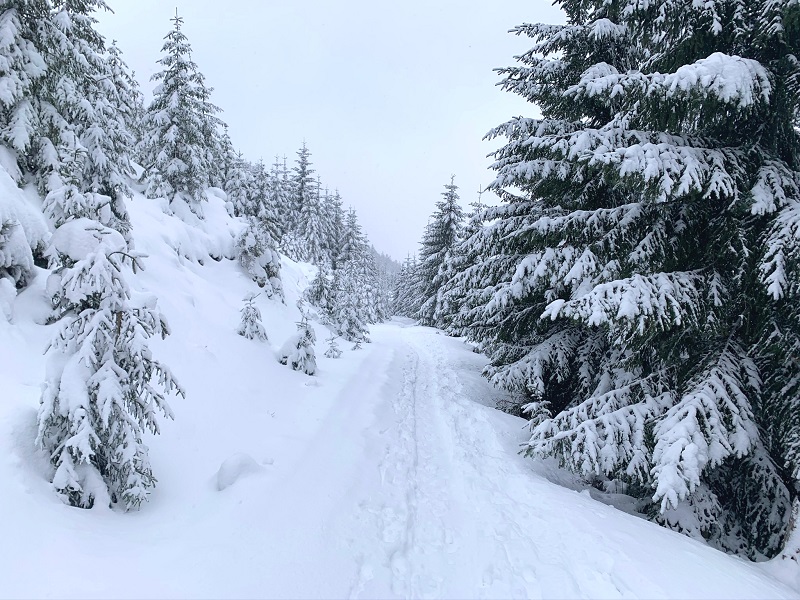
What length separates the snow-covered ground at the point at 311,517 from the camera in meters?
3.84

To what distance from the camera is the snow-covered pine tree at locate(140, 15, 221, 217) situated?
19344 millimetres

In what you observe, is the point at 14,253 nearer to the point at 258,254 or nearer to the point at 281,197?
the point at 258,254

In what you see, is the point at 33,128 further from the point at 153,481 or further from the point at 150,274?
the point at 153,481

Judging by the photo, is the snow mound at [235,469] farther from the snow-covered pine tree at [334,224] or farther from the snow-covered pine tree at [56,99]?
the snow-covered pine tree at [334,224]

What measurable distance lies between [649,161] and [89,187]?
13531 mm

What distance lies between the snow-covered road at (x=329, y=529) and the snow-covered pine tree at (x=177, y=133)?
14254 mm

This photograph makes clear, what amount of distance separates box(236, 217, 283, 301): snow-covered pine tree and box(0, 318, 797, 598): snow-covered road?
30.5 feet

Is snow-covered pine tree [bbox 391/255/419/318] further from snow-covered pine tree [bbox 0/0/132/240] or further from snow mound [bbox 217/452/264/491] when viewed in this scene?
snow mound [bbox 217/452/264/491]

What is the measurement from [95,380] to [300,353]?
7858 millimetres

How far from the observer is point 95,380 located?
4.36m

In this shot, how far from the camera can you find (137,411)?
4793 millimetres

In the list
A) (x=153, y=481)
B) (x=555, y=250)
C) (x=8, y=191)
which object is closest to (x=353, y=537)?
(x=153, y=481)

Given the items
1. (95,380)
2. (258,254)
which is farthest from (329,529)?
(258,254)

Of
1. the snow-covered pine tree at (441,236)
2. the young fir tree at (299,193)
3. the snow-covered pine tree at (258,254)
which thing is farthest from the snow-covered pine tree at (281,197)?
the snow-covered pine tree at (258,254)
